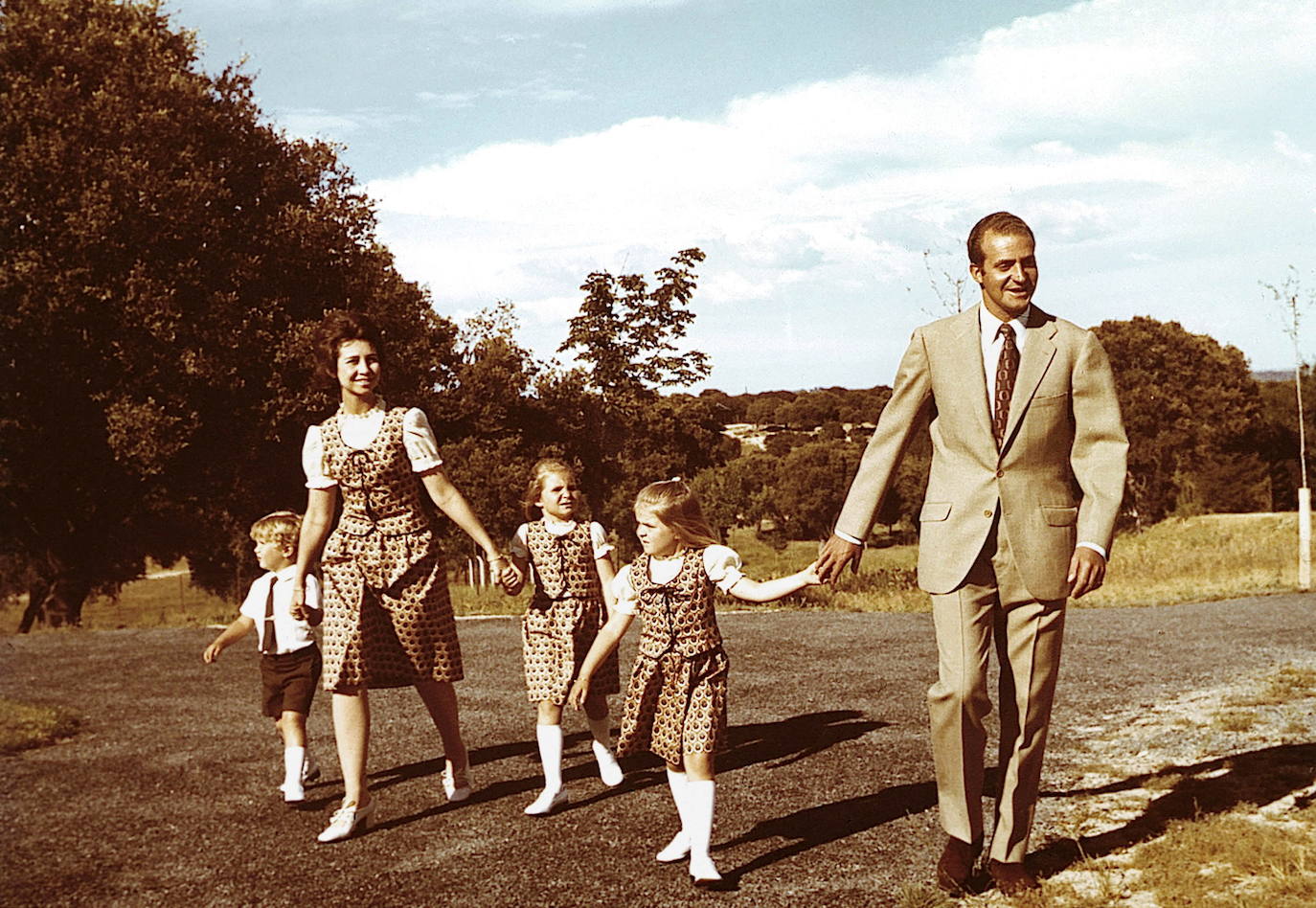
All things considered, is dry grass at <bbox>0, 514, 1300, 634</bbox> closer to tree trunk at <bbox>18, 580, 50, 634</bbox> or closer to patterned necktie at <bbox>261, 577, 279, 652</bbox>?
tree trunk at <bbox>18, 580, 50, 634</bbox>

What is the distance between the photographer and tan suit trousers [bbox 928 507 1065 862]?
453 cm

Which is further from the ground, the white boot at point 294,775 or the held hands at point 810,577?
the held hands at point 810,577

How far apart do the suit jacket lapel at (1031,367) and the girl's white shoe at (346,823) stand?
12.0 ft

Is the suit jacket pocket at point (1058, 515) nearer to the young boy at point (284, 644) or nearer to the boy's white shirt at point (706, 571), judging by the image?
the boy's white shirt at point (706, 571)

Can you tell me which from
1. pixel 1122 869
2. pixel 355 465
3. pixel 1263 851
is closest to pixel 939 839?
pixel 1122 869

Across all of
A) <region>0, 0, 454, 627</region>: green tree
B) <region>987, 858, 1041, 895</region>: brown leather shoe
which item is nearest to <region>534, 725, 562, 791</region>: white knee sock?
<region>987, 858, 1041, 895</region>: brown leather shoe

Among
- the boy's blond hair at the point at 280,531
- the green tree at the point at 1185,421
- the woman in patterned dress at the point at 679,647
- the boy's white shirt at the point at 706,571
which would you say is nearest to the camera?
the woman in patterned dress at the point at 679,647

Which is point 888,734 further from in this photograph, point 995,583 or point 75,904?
point 75,904

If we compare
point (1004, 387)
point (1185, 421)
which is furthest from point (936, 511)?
point (1185, 421)

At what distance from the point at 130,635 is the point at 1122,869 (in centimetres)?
1385

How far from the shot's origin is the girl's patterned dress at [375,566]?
580cm

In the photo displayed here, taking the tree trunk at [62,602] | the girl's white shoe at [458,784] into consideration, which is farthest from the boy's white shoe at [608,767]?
the tree trunk at [62,602]

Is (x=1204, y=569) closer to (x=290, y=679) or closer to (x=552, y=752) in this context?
(x=552, y=752)

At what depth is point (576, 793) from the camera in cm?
653
